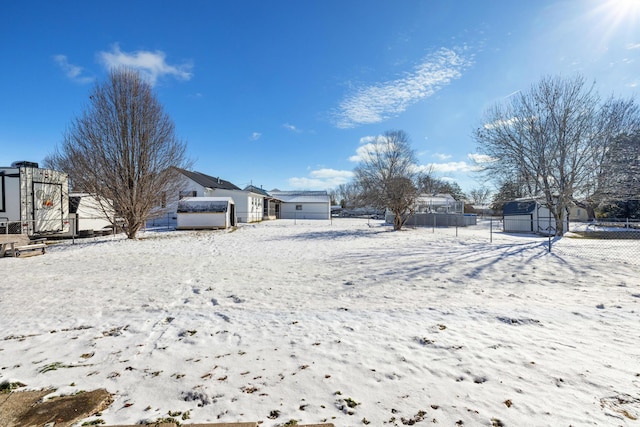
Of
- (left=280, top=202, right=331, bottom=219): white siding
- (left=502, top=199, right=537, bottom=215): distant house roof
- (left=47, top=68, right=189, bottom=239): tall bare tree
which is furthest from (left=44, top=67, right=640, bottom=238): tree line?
(left=280, top=202, right=331, bottom=219): white siding

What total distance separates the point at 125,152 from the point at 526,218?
1157 inches

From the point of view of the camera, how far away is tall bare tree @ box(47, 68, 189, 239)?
14.8 m

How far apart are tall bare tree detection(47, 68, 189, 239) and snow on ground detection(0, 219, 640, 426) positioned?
8.54 meters

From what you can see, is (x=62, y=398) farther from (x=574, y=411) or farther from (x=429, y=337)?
(x=574, y=411)

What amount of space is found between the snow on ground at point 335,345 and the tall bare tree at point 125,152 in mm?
8537

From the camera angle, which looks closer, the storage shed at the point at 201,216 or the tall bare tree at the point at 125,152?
the tall bare tree at the point at 125,152

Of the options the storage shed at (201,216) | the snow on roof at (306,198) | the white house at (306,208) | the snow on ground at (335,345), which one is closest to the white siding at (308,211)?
the white house at (306,208)

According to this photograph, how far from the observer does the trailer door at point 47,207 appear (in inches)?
493

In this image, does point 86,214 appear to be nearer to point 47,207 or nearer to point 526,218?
point 47,207

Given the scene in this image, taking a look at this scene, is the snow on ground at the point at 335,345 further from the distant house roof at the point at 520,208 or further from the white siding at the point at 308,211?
the white siding at the point at 308,211

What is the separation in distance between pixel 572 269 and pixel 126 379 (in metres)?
10.3

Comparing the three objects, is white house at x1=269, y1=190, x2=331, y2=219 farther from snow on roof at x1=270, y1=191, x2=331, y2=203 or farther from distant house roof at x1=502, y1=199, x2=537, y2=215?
distant house roof at x1=502, y1=199, x2=537, y2=215

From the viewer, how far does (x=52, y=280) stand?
701 centimetres

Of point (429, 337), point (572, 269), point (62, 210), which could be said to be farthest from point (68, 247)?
point (572, 269)
